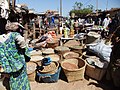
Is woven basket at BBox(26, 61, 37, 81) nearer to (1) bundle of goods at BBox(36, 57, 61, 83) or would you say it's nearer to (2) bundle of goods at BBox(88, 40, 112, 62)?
(1) bundle of goods at BBox(36, 57, 61, 83)

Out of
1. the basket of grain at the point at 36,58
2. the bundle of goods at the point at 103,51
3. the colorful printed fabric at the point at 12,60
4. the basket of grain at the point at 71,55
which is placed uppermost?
the colorful printed fabric at the point at 12,60

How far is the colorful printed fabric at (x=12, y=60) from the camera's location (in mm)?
2467

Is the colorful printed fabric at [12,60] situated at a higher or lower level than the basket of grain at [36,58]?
higher

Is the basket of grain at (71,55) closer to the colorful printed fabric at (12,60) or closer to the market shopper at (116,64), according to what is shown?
the market shopper at (116,64)

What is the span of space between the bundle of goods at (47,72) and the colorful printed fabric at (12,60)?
2077mm

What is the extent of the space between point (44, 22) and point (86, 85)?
11425 mm

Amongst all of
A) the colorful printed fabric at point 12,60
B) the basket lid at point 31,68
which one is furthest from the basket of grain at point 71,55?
the colorful printed fabric at point 12,60

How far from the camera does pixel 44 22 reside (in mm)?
15523

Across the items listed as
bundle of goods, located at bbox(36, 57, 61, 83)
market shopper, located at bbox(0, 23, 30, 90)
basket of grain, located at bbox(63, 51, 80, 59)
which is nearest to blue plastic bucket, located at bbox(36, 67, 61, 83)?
bundle of goods, located at bbox(36, 57, 61, 83)

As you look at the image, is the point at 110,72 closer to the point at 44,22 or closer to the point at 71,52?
the point at 71,52

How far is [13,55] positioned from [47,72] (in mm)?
2299

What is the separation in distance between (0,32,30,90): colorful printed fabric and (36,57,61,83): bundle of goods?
2077mm

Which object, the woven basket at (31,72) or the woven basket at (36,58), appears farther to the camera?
the woven basket at (36,58)

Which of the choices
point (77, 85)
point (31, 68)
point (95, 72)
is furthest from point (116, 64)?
point (31, 68)
